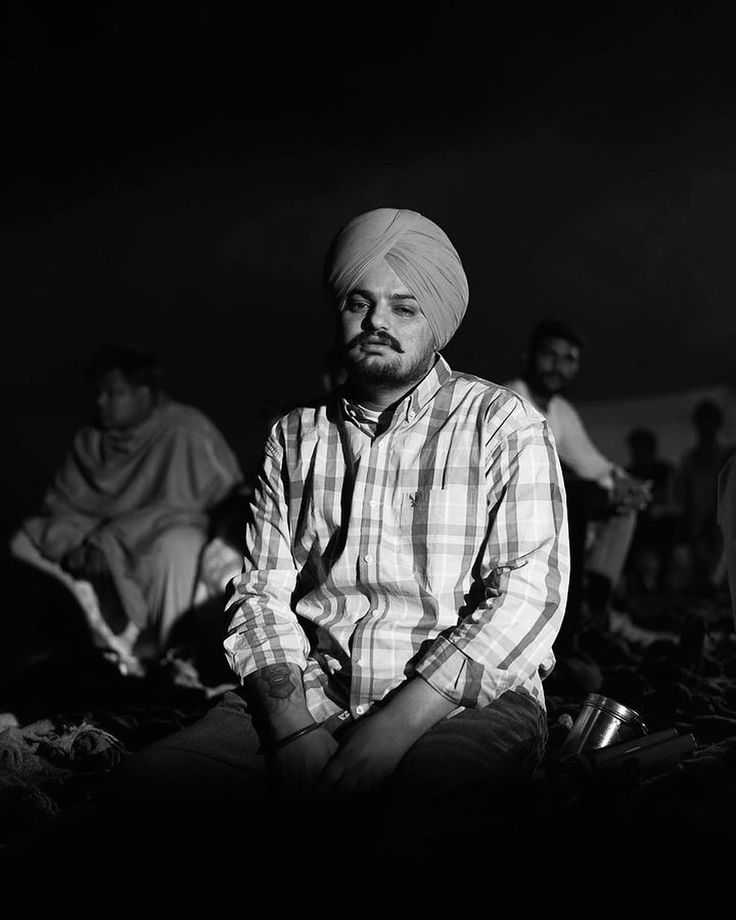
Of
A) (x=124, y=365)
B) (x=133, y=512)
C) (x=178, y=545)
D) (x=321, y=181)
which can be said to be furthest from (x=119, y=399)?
(x=321, y=181)

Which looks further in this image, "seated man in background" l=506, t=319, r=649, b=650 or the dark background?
the dark background

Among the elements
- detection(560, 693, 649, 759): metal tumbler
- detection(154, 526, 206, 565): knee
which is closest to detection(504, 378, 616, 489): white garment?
detection(154, 526, 206, 565): knee

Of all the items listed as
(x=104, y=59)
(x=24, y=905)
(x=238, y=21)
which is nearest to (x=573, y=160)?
(x=238, y=21)

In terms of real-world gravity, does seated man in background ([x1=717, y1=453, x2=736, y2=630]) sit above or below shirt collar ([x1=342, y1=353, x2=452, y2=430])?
below

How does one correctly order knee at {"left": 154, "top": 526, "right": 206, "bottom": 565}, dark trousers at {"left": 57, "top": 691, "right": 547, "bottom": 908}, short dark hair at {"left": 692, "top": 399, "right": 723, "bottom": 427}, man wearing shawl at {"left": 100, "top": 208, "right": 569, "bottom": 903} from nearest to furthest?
1. dark trousers at {"left": 57, "top": 691, "right": 547, "bottom": 908}
2. man wearing shawl at {"left": 100, "top": 208, "right": 569, "bottom": 903}
3. knee at {"left": 154, "top": 526, "right": 206, "bottom": 565}
4. short dark hair at {"left": 692, "top": 399, "right": 723, "bottom": 427}

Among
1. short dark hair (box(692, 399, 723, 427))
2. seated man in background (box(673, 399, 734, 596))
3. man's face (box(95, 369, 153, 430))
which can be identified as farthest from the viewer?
short dark hair (box(692, 399, 723, 427))

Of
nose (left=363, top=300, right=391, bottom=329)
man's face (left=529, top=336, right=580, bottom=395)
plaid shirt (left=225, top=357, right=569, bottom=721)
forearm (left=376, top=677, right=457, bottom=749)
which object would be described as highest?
man's face (left=529, top=336, right=580, bottom=395)

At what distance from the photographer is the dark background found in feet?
20.6

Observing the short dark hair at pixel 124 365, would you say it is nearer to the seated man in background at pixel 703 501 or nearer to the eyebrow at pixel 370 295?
the eyebrow at pixel 370 295

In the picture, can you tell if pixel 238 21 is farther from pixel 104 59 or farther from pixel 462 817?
pixel 462 817

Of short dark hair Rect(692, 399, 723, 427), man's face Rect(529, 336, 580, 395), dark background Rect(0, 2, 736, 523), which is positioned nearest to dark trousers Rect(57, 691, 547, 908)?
man's face Rect(529, 336, 580, 395)

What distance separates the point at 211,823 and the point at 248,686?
29cm

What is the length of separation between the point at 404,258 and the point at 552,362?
9.01 ft

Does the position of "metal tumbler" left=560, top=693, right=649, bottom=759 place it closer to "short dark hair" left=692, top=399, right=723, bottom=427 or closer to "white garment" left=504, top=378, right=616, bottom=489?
"white garment" left=504, top=378, right=616, bottom=489
